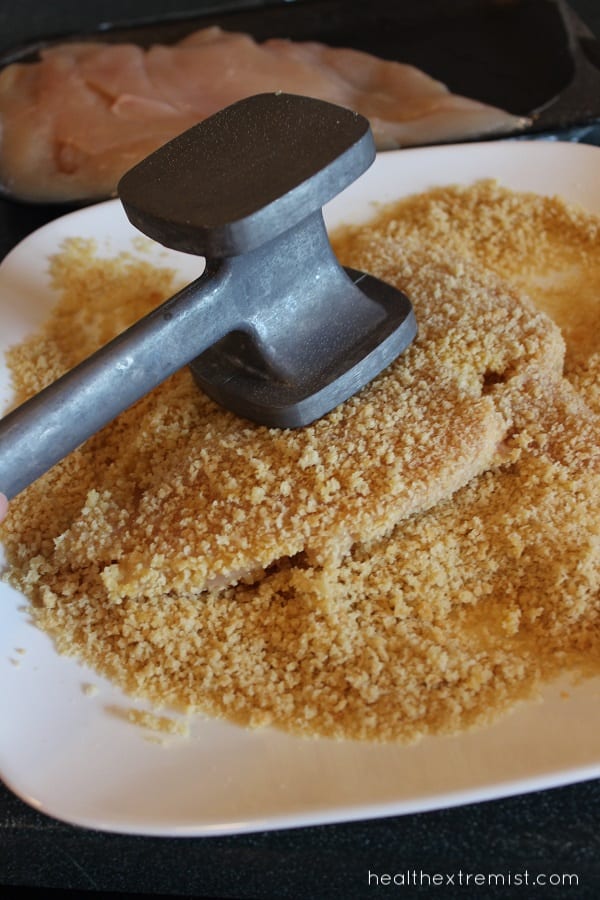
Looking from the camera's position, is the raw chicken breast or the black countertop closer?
the black countertop

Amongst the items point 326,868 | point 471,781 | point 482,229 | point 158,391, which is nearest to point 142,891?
point 326,868

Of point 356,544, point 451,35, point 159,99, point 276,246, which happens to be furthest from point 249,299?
point 451,35

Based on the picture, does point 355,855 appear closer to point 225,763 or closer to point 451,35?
point 225,763

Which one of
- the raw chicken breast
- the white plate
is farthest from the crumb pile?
the raw chicken breast

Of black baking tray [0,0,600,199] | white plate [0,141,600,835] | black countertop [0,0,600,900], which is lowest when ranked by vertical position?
black countertop [0,0,600,900]

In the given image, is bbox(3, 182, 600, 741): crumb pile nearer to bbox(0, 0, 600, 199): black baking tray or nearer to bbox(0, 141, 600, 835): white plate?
bbox(0, 141, 600, 835): white plate

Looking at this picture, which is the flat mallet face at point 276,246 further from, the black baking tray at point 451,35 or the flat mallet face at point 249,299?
the black baking tray at point 451,35

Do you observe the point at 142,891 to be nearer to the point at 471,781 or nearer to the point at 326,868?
the point at 326,868
